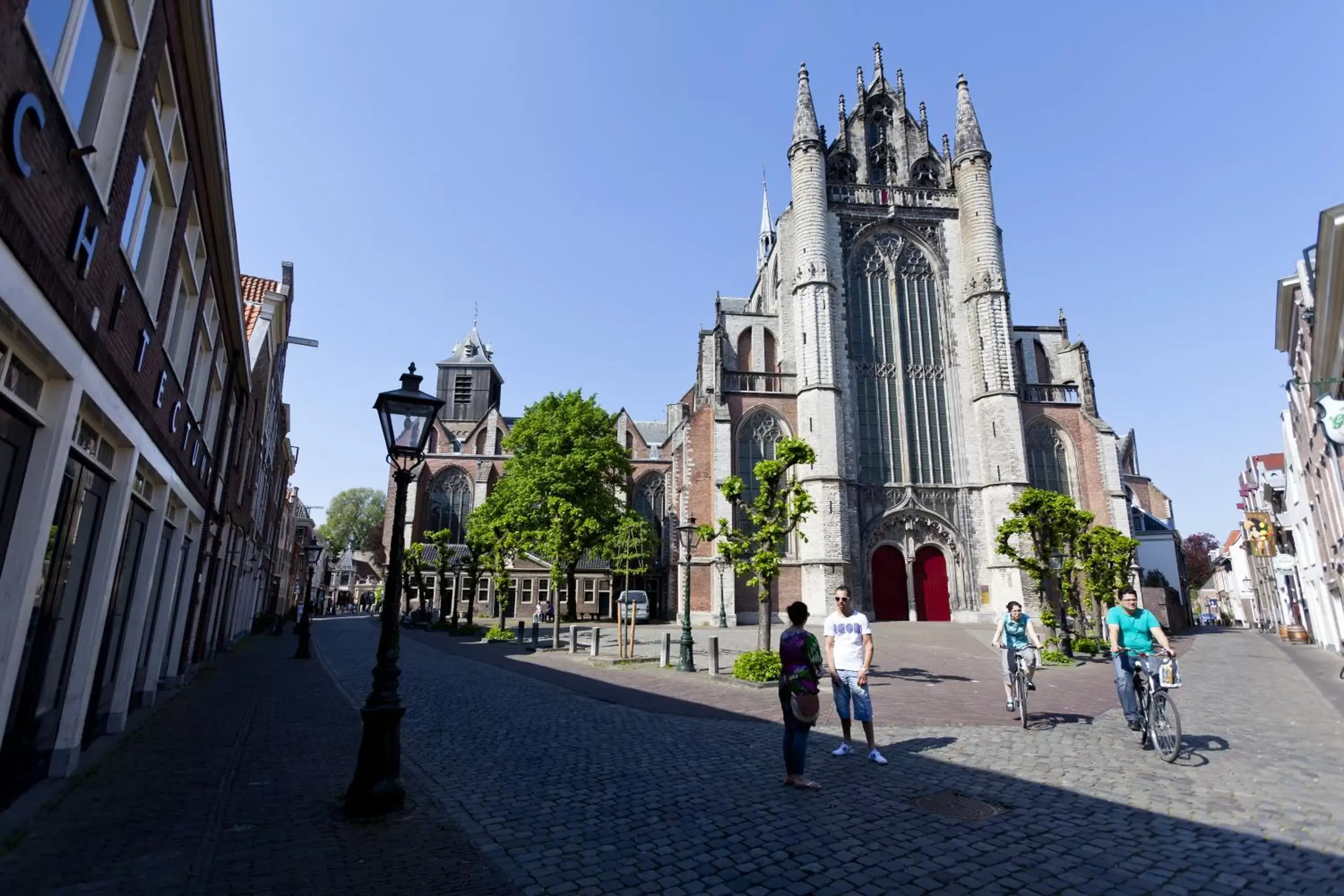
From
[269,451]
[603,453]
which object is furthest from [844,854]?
[269,451]

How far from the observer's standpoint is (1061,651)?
60.4 feet

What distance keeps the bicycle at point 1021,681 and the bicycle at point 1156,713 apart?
122 centimetres

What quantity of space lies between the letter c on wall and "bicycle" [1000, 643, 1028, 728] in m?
10.6

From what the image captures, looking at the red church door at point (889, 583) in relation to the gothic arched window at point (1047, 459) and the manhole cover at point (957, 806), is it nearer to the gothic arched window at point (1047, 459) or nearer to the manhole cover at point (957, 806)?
the gothic arched window at point (1047, 459)

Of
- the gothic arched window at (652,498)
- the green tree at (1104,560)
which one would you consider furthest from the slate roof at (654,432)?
the green tree at (1104,560)

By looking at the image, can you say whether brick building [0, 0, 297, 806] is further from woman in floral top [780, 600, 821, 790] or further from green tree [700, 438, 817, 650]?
green tree [700, 438, 817, 650]

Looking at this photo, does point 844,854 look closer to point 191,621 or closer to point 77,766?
point 77,766

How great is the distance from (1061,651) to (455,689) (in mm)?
16145

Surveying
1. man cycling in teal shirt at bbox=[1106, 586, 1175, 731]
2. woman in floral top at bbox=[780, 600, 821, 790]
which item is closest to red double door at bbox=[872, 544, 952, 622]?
man cycling in teal shirt at bbox=[1106, 586, 1175, 731]

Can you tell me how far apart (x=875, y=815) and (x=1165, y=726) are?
4027 mm

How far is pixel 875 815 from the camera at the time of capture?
521 cm

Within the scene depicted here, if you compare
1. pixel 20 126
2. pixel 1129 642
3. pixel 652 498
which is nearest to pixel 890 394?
pixel 652 498

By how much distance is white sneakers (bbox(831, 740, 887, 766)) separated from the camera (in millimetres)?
6797

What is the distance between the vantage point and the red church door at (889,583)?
115 ft
